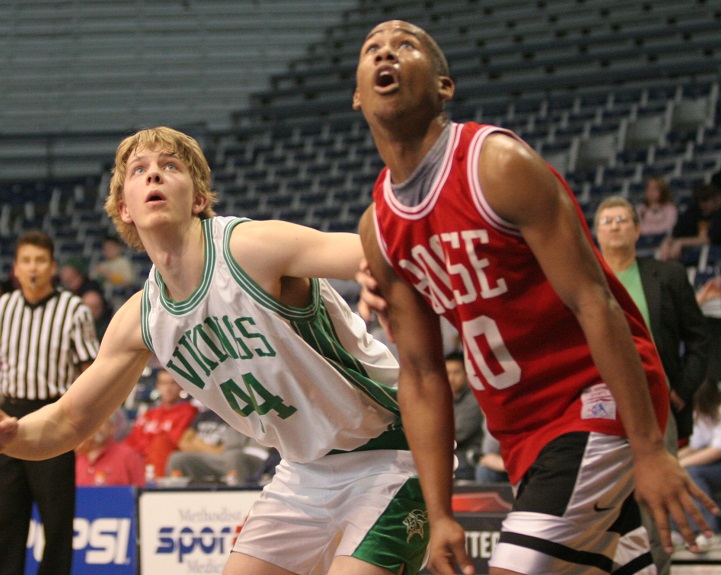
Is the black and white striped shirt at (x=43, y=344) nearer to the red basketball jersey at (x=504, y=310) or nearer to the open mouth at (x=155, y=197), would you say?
the open mouth at (x=155, y=197)

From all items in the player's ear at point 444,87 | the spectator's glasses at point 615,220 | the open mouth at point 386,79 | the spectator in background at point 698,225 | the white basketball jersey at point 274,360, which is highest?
the spectator in background at point 698,225

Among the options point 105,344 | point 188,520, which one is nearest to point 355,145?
point 188,520

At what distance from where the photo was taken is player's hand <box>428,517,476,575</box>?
2234 mm

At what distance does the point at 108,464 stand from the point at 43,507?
185 centimetres

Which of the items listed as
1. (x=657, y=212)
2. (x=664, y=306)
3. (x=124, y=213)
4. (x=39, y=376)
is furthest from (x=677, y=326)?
(x=657, y=212)

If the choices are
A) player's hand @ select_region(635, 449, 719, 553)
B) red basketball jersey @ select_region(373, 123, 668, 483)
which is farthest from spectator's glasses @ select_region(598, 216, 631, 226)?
player's hand @ select_region(635, 449, 719, 553)

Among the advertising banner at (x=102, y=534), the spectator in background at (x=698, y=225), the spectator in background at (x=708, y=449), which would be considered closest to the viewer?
the advertising banner at (x=102, y=534)

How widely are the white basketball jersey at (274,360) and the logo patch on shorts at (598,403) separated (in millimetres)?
948

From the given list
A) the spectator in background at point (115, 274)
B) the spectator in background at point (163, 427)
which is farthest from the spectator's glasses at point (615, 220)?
the spectator in background at point (115, 274)

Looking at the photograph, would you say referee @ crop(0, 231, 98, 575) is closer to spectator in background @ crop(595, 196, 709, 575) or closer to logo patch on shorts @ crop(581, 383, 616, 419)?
spectator in background @ crop(595, 196, 709, 575)

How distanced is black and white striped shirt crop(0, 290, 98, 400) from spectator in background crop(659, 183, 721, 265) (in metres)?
6.15

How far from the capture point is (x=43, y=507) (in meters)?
5.27

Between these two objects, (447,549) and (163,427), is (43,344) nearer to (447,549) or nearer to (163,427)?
(163,427)

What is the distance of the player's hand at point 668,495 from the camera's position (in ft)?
6.29
